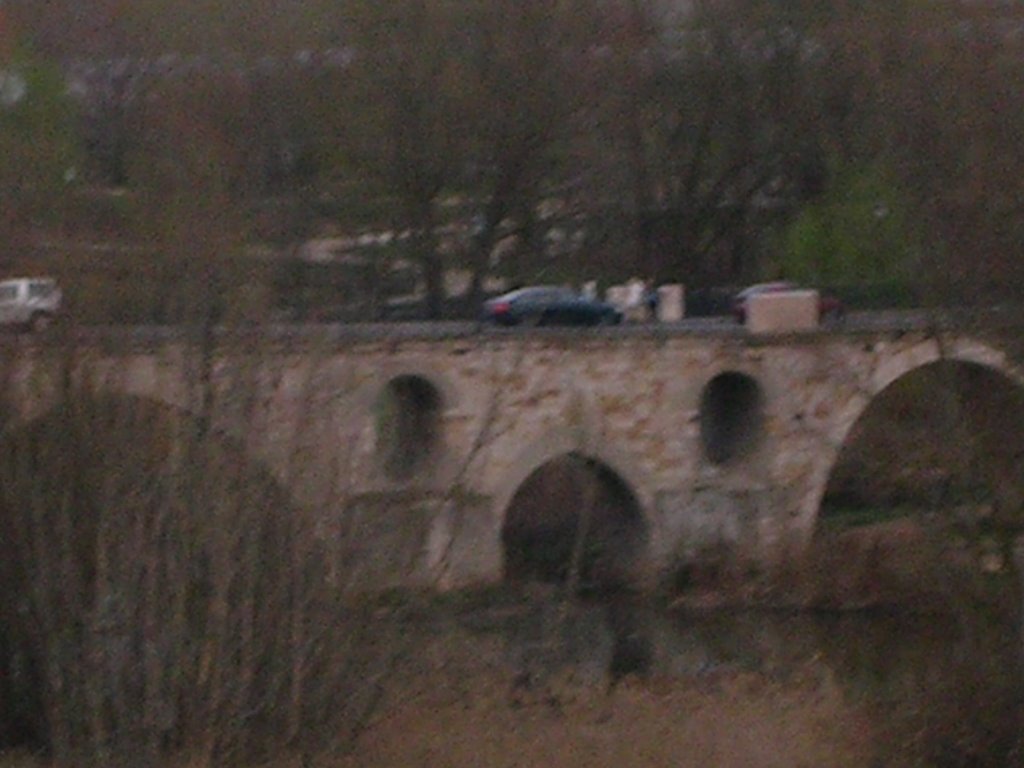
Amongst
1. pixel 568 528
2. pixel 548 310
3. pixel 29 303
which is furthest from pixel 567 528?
pixel 29 303

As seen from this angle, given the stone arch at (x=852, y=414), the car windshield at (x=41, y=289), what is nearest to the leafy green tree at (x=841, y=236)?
the stone arch at (x=852, y=414)

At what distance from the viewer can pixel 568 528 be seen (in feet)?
74.0

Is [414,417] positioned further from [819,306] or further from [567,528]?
[819,306]

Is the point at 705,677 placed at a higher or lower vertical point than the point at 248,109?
lower

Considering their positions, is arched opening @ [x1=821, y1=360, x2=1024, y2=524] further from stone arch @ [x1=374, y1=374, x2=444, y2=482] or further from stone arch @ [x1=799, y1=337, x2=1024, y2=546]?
stone arch @ [x1=799, y1=337, x2=1024, y2=546]

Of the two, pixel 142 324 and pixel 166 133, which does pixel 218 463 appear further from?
pixel 166 133

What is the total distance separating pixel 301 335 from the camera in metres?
8.24

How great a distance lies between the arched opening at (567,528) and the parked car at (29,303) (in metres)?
10.1

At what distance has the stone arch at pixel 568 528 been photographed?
21.3m

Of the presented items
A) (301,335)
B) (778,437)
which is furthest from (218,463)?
(778,437)

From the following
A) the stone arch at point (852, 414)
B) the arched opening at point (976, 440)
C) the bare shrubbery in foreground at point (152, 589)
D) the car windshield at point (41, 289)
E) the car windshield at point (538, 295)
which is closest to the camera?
the bare shrubbery in foreground at point (152, 589)

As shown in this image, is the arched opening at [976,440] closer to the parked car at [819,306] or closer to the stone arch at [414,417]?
the stone arch at [414,417]

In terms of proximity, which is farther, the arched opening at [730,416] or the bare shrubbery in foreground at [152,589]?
the arched opening at [730,416]

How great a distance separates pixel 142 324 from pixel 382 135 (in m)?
19.1
